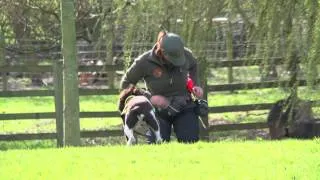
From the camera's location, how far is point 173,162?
17.0 feet

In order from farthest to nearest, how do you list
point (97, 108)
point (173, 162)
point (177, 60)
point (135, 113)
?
1. point (97, 108)
2. point (177, 60)
3. point (135, 113)
4. point (173, 162)

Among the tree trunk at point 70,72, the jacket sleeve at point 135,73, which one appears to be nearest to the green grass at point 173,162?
the jacket sleeve at point 135,73

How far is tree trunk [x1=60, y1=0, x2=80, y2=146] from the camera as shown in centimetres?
719

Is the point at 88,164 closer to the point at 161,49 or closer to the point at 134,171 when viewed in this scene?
the point at 134,171

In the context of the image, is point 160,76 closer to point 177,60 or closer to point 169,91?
point 169,91

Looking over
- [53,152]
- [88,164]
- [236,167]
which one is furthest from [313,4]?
[53,152]

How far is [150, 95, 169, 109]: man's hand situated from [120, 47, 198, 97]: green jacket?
10cm

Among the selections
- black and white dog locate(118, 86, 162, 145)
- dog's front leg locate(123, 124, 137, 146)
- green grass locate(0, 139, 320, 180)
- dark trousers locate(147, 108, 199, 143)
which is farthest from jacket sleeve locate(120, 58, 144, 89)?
green grass locate(0, 139, 320, 180)

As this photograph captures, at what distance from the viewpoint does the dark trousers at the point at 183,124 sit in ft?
23.4

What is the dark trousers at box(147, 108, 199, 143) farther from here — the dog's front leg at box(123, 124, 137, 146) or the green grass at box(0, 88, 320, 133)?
the green grass at box(0, 88, 320, 133)

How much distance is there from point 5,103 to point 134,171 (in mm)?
12440

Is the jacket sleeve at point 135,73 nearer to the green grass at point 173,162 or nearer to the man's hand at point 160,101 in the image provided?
the man's hand at point 160,101

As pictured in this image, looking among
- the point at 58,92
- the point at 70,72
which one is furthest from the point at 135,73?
the point at 58,92

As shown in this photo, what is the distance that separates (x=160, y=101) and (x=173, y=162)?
1.90 m
